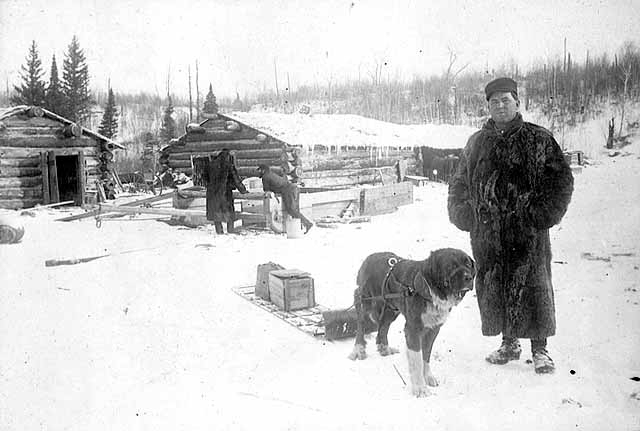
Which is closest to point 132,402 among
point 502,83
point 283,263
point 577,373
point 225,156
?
point 283,263

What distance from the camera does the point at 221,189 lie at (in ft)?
22.8

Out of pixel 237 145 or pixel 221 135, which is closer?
pixel 237 145

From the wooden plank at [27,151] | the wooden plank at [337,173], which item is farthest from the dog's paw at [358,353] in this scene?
the wooden plank at [27,151]

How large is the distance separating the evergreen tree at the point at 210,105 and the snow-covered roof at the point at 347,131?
48 cm

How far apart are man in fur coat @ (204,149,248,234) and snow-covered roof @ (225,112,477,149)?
0.70 meters

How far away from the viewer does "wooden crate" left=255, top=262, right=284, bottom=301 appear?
4215 millimetres

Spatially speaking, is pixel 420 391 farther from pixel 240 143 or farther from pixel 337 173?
pixel 240 143

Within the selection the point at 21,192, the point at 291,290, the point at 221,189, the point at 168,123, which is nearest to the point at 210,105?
the point at 168,123

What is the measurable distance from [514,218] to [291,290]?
1.81m

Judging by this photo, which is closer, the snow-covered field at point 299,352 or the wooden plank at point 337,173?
the snow-covered field at point 299,352

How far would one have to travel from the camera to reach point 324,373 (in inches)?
117

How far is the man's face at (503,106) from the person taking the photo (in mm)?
2877

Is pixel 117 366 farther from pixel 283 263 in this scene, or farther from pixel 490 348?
pixel 490 348

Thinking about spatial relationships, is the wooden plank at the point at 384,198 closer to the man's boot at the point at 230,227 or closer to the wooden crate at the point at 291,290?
the wooden crate at the point at 291,290
